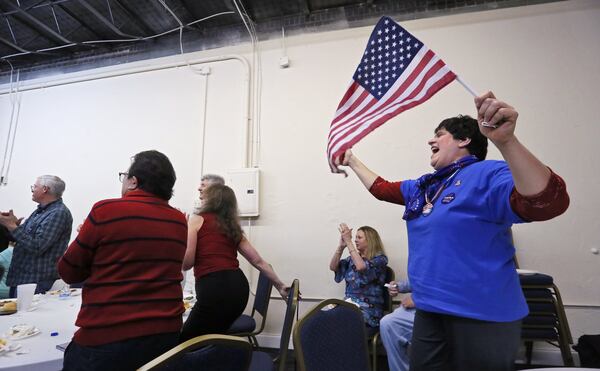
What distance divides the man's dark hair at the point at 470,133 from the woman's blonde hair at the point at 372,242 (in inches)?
73.0

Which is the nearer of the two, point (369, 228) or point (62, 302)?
point (62, 302)

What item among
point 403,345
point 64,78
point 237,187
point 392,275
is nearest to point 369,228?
point 392,275

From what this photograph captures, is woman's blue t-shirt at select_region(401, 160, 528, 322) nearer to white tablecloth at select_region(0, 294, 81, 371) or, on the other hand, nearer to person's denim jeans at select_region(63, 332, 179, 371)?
person's denim jeans at select_region(63, 332, 179, 371)

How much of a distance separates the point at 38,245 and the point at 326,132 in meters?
2.89

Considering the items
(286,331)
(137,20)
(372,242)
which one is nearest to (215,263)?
(286,331)

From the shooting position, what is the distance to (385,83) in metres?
1.55

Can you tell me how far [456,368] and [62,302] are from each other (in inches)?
96.4

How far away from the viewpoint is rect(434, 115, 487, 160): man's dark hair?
4.25 feet

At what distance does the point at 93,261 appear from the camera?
4.20 feet

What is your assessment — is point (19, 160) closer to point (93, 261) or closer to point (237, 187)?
point (237, 187)

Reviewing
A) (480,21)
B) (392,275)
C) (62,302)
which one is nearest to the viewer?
(62,302)

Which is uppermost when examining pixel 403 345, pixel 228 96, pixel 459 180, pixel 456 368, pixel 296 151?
pixel 228 96

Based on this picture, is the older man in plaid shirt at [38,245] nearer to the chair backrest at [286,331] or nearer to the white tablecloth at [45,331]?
the white tablecloth at [45,331]

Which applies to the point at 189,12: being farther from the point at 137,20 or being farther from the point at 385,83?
the point at 385,83
